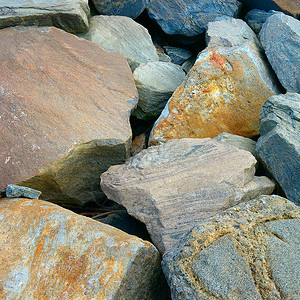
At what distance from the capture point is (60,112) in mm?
2150

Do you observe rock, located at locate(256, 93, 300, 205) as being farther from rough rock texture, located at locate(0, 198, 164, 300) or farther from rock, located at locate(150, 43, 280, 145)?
rough rock texture, located at locate(0, 198, 164, 300)

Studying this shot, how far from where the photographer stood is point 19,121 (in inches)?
80.5

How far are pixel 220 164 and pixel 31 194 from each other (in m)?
1.12

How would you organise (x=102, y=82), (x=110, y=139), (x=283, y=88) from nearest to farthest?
(x=110, y=139) → (x=102, y=82) → (x=283, y=88)

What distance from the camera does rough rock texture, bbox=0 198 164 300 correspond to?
1349 mm

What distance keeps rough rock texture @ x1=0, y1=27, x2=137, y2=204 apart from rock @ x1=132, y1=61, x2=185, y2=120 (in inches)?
9.4

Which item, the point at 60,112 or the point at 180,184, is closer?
the point at 180,184

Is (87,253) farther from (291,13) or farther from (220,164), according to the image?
(291,13)

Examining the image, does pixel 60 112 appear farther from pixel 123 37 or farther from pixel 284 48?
pixel 284 48

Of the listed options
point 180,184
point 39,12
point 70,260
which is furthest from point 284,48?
point 70,260

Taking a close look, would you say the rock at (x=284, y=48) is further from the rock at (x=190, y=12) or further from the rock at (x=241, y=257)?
the rock at (x=241, y=257)

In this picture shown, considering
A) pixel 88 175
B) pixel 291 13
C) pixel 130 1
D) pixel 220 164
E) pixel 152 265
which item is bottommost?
pixel 88 175

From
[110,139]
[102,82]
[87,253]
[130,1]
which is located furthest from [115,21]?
[87,253]

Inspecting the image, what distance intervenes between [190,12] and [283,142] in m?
2.19
